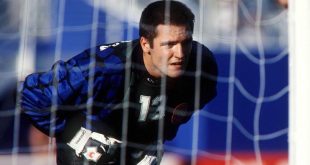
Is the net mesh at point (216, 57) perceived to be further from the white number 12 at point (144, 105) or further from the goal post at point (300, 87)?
the goal post at point (300, 87)

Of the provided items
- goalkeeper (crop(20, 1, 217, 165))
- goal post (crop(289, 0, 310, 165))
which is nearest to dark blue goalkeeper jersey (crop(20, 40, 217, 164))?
goalkeeper (crop(20, 1, 217, 165))

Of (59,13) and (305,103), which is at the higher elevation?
(59,13)

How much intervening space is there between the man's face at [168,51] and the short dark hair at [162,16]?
0.6 inches

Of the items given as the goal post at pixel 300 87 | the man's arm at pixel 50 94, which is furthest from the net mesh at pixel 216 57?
the goal post at pixel 300 87

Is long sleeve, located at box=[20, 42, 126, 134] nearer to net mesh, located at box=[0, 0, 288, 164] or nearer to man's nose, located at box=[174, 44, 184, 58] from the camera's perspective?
net mesh, located at box=[0, 0, 288, 164]

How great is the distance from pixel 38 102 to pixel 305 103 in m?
0.59

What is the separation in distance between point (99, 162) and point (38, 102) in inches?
7.6

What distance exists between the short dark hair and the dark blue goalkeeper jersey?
41 millimetres

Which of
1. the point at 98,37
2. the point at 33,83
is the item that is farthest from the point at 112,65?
the point at 33,83

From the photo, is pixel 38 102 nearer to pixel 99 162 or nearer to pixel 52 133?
pixel 52 133

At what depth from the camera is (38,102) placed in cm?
157

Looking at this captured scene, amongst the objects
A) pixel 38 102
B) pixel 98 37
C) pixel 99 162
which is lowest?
pixel 99 162

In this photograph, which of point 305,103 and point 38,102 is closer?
point 305,103

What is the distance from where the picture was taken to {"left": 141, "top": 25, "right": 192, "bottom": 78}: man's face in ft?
5.14
